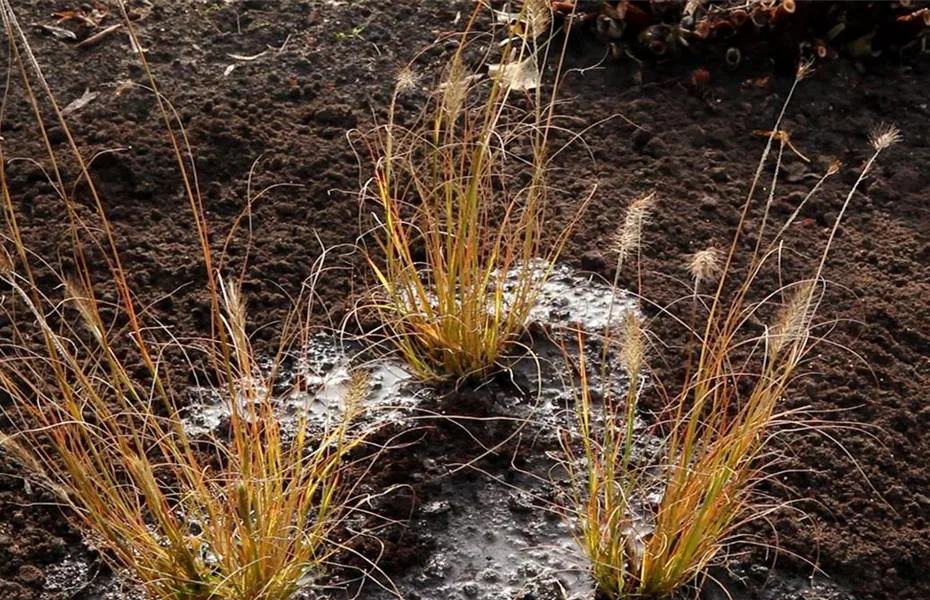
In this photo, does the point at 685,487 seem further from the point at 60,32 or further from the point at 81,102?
the point at 60,32

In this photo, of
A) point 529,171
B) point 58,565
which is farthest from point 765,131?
point 58,565

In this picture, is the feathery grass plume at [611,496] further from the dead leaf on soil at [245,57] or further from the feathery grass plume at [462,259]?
the dead leaf on soil at [245,57]

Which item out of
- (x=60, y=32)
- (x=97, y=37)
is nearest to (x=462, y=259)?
(x=97, y=37)

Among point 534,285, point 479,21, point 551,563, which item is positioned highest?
point 479,21

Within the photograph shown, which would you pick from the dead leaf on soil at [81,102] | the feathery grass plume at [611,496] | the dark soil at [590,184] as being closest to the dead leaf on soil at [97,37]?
the dark soil at [590,184]

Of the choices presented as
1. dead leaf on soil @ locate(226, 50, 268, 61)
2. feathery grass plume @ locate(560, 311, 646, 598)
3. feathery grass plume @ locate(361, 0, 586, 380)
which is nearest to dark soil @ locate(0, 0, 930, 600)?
dead leaf on soil @ locate(226, 50, 268, 61)

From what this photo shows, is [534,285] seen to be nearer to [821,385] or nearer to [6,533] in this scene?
[821,385]

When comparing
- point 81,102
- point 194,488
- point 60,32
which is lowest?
point 194,488
